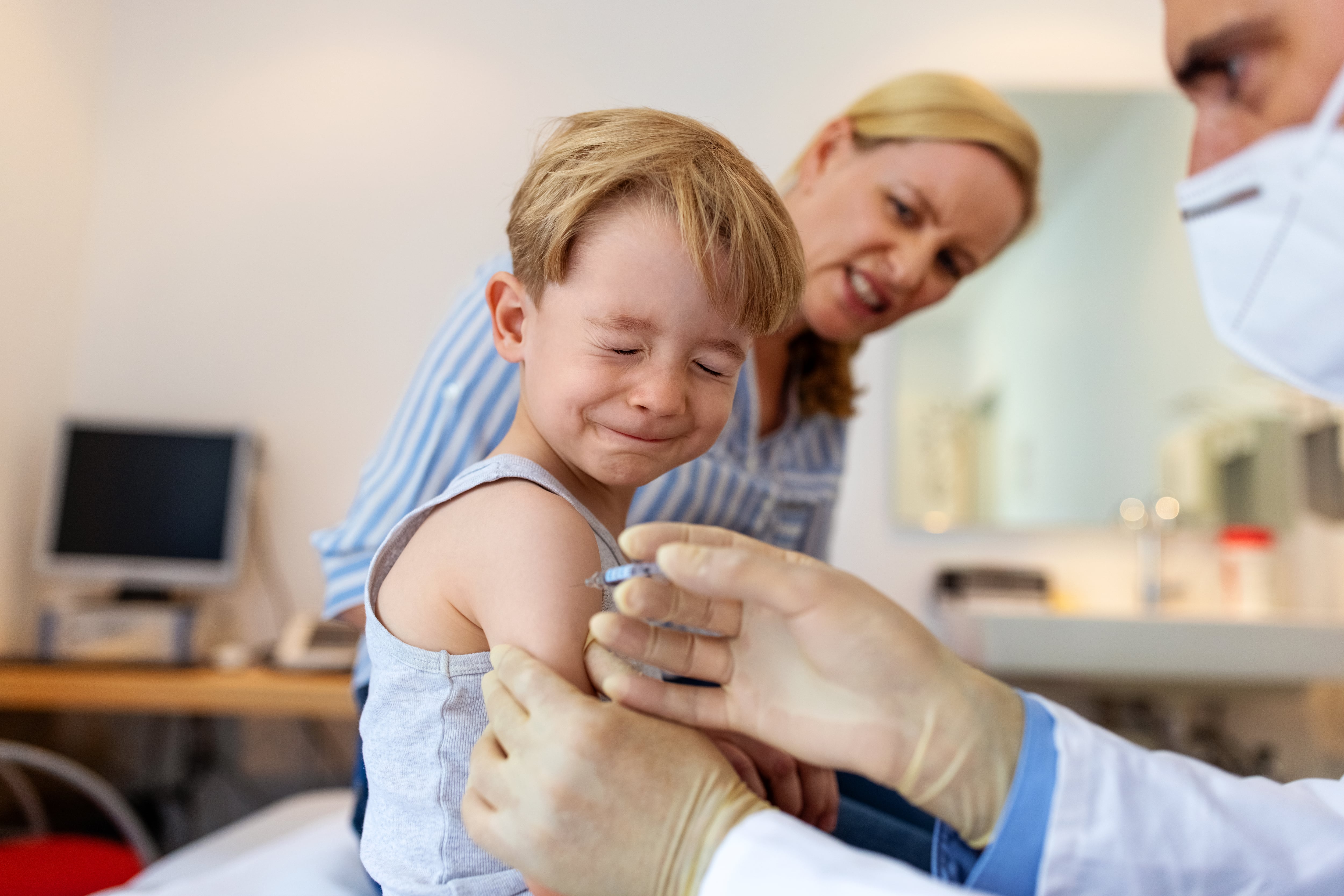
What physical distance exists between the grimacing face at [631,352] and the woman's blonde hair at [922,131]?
0.57 metres

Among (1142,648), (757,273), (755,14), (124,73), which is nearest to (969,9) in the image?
(755,14)

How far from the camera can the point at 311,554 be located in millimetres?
2902

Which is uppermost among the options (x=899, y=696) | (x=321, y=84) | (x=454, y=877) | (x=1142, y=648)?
(x=321, y=84)

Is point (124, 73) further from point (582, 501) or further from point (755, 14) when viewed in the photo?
point (582, 501)

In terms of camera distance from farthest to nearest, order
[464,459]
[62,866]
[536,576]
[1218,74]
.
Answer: [62,866], [464,459], [1218,74], [536,576]

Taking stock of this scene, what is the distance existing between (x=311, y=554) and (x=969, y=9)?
2.53m

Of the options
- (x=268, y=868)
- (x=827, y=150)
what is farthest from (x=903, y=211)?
(x=268, y=868)

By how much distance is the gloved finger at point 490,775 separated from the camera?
1.98 ft

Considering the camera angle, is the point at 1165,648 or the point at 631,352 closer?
the point at 631,352

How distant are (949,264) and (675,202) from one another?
2.15ft

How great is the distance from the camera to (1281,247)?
719 mm

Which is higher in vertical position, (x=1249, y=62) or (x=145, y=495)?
(x=1249, y=62)

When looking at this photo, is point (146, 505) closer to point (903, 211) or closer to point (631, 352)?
point (903, 211)

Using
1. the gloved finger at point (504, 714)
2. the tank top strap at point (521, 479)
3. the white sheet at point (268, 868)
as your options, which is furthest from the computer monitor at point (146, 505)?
the gloved finger at point (504, 714)
